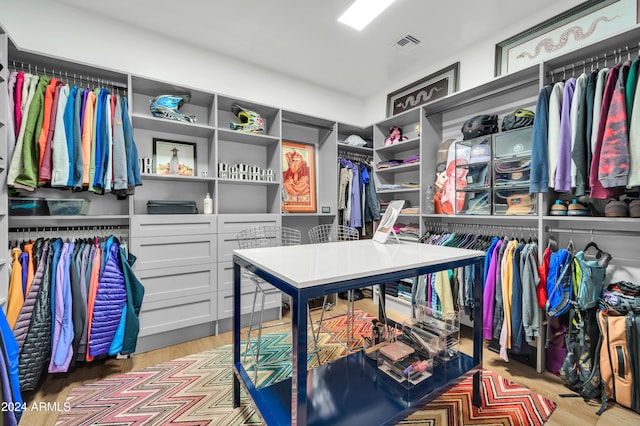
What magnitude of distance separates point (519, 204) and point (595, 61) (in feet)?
3.59

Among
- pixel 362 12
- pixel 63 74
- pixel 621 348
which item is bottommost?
pixel 621 348

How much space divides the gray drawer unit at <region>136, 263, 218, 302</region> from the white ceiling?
221cm

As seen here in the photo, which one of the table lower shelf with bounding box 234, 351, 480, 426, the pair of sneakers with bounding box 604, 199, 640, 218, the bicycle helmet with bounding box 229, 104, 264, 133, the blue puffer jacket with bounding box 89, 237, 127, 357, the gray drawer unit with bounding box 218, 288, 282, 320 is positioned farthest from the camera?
the bicycle helmet with bounding box 229, 104, 264, 133

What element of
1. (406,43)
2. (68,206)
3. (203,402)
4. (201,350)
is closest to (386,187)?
(406,43)

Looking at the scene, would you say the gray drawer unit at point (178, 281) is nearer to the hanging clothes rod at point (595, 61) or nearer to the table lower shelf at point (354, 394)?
the table lower shelf at point (354, 394)

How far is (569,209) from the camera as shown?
1904 mm

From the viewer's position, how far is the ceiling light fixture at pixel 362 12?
223 cm

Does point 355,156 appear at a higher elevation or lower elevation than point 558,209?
higher

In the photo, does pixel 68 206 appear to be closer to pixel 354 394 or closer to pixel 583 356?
pixel 354 394

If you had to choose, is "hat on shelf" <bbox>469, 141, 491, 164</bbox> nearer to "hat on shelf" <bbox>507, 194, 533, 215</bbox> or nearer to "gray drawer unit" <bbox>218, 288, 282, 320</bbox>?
"hat on shelf" <bbox>507, 194, 533, 215</bbox>

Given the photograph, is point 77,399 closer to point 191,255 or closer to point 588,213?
point 191,255

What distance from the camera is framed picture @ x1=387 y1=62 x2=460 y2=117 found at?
9.91 ft

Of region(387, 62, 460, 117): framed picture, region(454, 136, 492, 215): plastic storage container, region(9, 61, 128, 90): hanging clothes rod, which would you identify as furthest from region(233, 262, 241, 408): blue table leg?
region(387, 62, 460, 117): framed picture

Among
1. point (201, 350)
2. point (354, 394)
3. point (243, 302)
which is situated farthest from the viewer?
point (243, 302)
